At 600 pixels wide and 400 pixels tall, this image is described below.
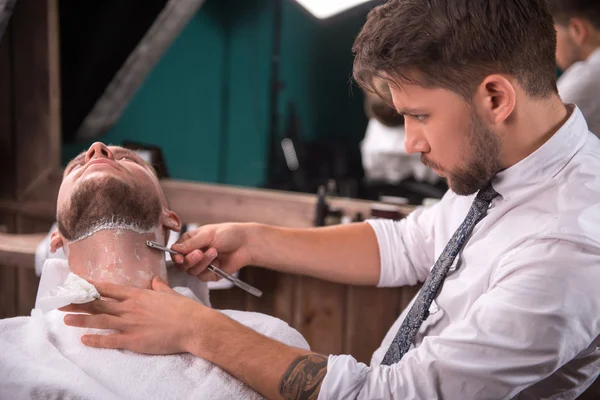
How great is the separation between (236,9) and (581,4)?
3435 millimetres

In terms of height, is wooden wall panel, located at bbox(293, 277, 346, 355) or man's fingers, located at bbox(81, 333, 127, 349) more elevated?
man's fingers, located at bbox(81, 333, 127, 349)

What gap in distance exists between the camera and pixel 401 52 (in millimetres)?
1218

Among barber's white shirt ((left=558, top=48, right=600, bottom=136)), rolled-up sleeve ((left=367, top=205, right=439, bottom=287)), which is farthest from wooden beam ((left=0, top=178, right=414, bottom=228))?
barber's white shirt ((left=558, top=48, right=600, bottom=136))

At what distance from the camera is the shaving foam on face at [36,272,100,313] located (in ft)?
3.86

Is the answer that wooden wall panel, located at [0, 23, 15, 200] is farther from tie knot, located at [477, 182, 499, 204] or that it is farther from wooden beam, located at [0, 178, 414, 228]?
tie knot, located at [477, 182, 499, 204]

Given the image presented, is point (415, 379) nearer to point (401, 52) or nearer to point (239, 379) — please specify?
point (239, 379)

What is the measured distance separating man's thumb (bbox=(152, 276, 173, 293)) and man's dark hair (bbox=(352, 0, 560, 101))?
2.28 feet

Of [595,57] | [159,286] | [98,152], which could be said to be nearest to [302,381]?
[159,286]

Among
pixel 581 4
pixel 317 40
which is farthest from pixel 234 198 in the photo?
pixel 317 40

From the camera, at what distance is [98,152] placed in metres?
1.54

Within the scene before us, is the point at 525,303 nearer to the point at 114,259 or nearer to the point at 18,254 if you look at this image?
the point at 114,259

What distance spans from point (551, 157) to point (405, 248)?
619mm

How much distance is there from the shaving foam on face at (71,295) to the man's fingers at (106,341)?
0.31 feet

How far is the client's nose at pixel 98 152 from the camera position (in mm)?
1529
